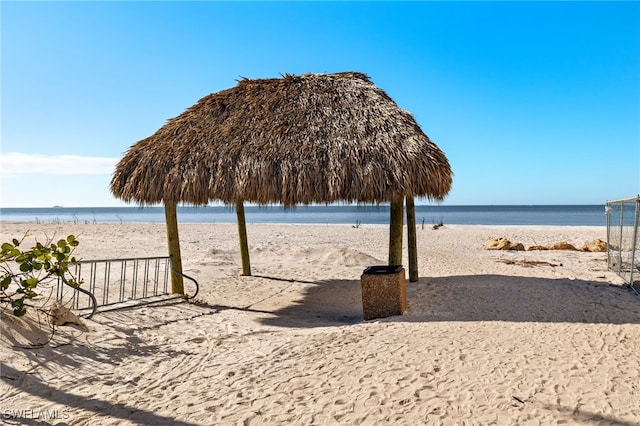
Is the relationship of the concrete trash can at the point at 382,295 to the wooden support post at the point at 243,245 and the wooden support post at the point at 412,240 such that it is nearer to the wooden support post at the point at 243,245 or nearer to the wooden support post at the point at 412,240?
the wooden support post at the point at 412,240

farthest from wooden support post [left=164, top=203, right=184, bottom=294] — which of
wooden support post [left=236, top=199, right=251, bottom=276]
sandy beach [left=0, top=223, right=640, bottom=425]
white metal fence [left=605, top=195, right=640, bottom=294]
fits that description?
white metal fence [left=605, top=195, right=640, bottom=294]

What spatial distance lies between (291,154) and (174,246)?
2.53m


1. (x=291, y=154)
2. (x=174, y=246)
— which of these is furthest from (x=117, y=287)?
(x=291, y=154)

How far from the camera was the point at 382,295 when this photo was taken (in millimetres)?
5992

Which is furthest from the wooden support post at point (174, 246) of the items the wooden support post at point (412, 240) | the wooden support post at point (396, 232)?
the wooden support post at point (412, 240)

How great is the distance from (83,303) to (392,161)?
16.2 feet

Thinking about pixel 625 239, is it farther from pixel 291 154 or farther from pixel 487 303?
pixel 291 154

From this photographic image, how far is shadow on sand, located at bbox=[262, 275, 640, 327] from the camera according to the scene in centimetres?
582

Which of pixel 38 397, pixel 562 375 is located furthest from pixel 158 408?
pixel 562 375

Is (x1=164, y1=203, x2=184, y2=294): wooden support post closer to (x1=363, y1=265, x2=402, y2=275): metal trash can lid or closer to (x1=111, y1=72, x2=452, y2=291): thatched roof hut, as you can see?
(x1=111, y1=72, x2=452, y2=291): thatched roof hut

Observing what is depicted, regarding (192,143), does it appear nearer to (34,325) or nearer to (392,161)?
(392,161)

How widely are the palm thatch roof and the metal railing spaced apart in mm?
1298

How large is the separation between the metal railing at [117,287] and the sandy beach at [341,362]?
A: 42cm

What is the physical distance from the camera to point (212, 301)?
7.56 meters
